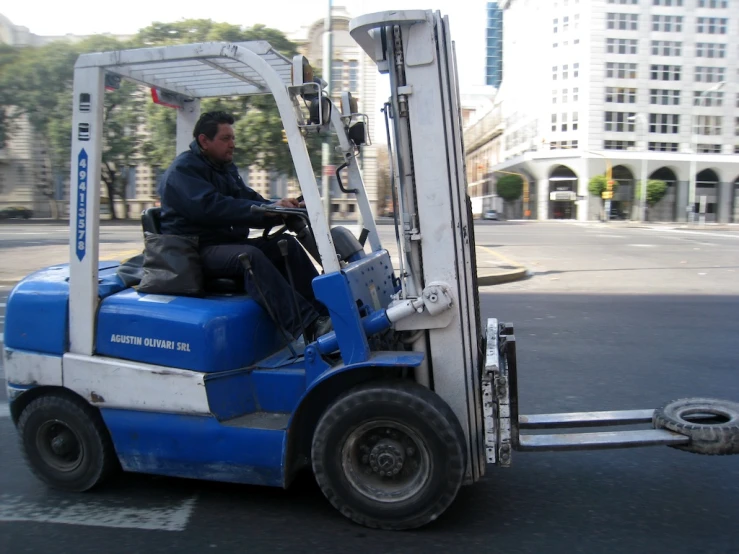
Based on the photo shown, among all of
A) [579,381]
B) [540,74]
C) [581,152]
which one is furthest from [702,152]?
[579,381]

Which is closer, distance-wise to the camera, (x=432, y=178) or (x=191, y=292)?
(x=432, y=178)

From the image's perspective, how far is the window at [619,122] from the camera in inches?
2677

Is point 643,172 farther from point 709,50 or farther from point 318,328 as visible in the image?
point 318,328

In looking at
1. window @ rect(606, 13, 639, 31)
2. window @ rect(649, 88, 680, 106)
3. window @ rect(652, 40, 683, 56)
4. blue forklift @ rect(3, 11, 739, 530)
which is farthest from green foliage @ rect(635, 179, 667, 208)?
blue forklift @ rect(3, 11, 739, 530)

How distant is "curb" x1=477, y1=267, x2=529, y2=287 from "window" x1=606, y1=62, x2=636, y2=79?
60818 millimetres

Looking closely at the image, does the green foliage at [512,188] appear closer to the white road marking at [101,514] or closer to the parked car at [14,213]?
the parked car at [14,213]

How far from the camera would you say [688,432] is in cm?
332

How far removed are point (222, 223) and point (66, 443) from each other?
1.55 meters

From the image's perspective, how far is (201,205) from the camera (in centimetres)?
353

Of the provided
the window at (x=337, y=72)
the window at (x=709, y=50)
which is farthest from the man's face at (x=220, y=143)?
the window at (x=709, y=50)

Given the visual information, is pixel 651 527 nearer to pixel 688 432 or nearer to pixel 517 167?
pixel 688 432

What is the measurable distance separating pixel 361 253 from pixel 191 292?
105cm

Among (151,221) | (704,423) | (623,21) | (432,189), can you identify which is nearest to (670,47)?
(623,21)

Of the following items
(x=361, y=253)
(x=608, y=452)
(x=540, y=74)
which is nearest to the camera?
(x=361, y=253)
